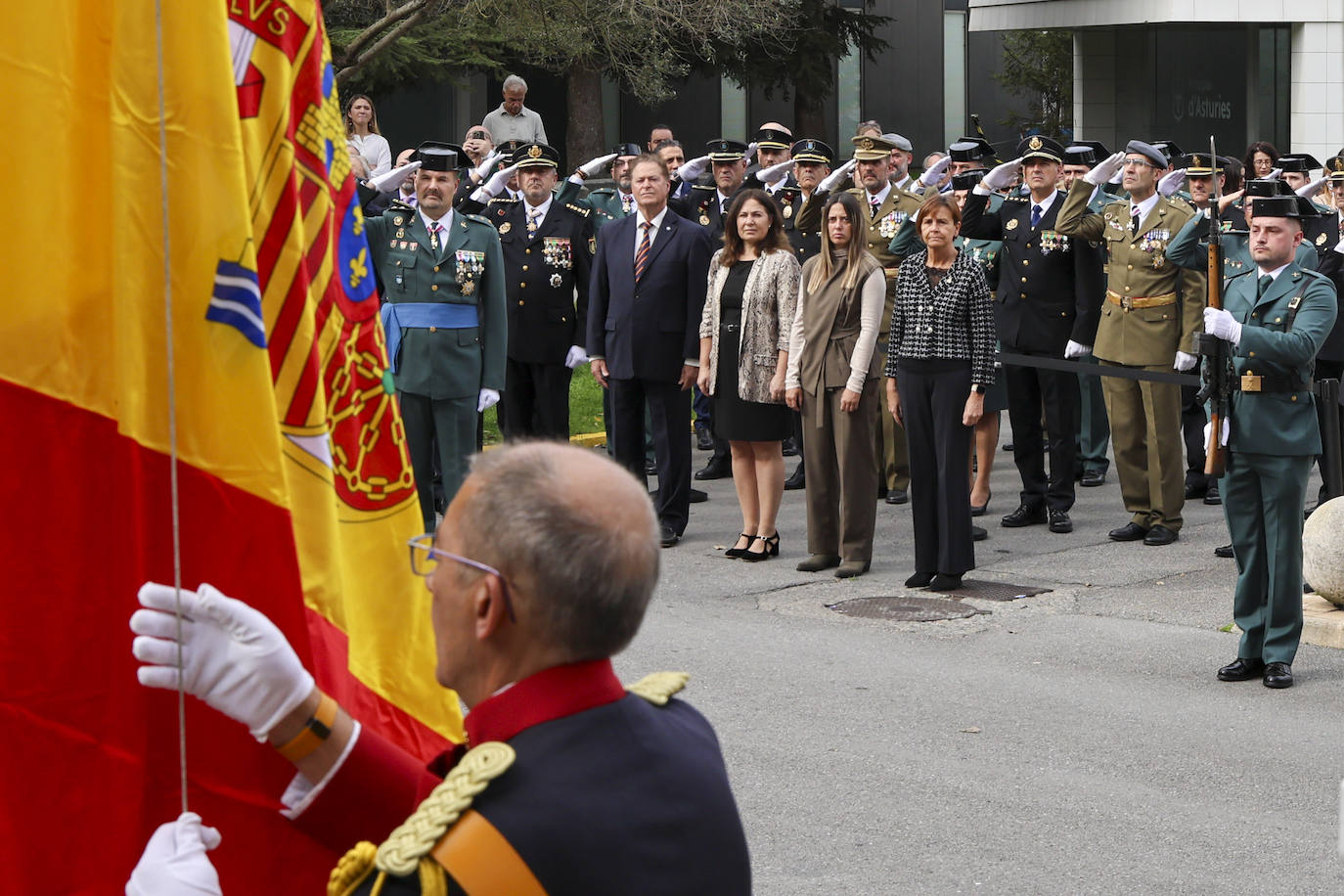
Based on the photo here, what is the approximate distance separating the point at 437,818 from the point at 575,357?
9.18 m

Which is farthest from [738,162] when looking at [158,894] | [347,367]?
[158,894]

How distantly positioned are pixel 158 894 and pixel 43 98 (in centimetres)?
101

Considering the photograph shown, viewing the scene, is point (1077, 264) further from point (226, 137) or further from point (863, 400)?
point (226, 137)

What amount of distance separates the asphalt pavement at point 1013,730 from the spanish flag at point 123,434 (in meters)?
2.68

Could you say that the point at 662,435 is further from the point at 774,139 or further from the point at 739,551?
the point at 774,139

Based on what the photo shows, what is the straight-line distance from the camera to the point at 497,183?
11.8 m

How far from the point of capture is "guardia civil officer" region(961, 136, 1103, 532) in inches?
433

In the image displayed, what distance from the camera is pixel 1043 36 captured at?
35031mm

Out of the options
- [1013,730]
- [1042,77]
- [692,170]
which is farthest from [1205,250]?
[1042,77]

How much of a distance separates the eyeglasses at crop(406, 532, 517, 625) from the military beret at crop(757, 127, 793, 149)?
11.6 meters

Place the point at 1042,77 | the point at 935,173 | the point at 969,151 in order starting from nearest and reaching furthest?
1. the point at 969,151
2. the point at 935,173
3. the point at 1042,77

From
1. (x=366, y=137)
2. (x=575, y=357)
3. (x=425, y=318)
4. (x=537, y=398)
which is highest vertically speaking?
(x=366, y=137)

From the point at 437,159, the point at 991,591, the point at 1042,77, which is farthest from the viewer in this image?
the point at 1042,77

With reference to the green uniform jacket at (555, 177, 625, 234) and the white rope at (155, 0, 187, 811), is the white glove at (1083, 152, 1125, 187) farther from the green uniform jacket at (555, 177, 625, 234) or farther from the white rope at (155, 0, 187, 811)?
the white rope at (155, 0, 187, 811)
